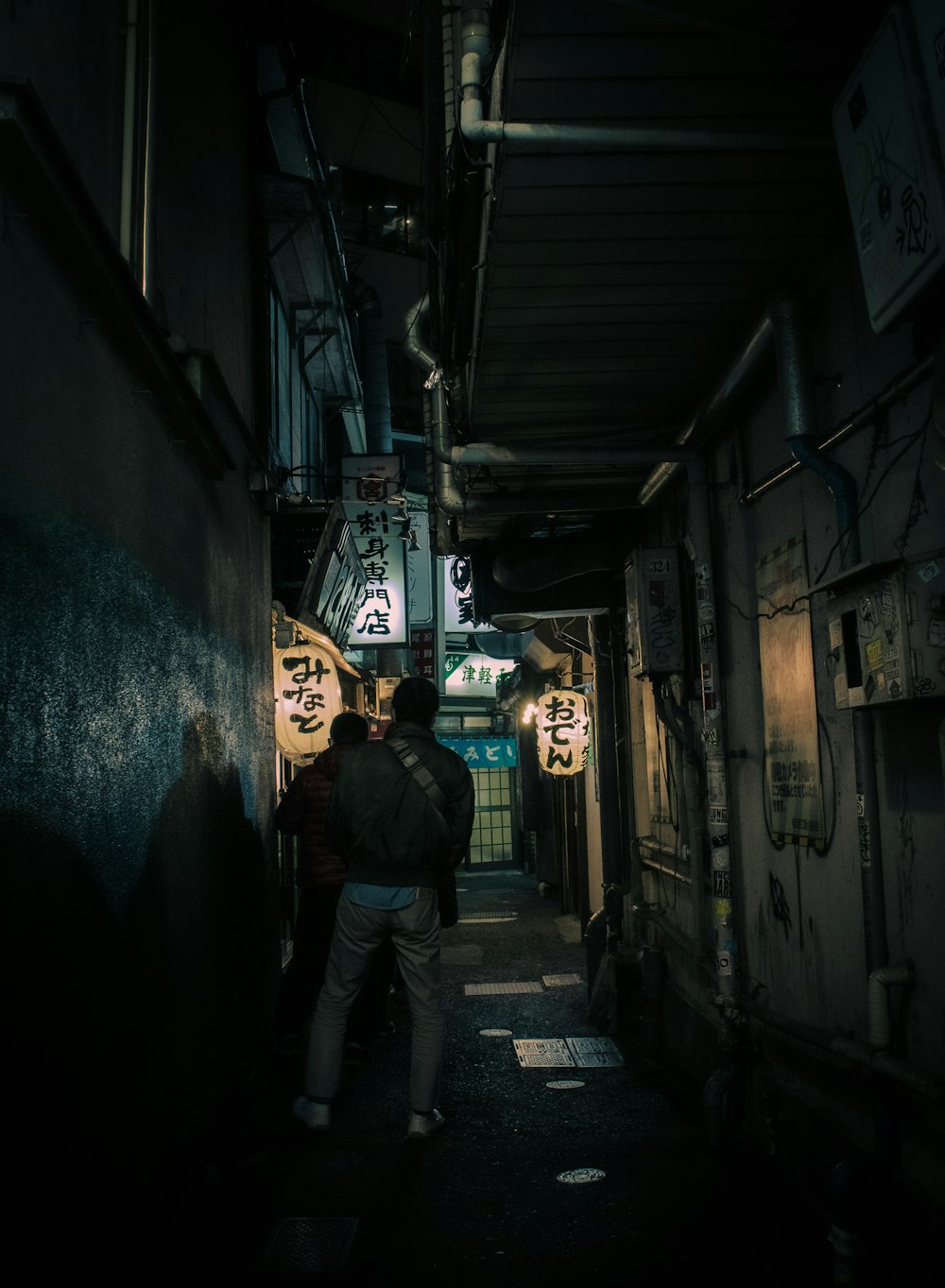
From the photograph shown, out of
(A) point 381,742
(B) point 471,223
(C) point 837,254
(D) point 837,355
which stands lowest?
(A) point 381,742

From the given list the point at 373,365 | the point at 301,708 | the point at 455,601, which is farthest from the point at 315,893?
the point at 455,601

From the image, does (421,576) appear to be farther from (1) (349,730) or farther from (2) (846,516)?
(2) (846,516)

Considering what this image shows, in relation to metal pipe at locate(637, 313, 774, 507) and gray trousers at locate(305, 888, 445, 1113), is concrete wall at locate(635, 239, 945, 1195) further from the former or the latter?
gray trousers at locate(305, 888, 445, 1113)

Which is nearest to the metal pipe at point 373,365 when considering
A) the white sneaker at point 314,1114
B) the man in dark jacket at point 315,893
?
the man in dark jacket at point 315,893

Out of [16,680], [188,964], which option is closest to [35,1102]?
[16,680]

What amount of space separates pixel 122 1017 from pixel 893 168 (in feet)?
16.7

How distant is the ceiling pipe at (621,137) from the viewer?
4539 millimetres

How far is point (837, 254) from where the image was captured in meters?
5.55

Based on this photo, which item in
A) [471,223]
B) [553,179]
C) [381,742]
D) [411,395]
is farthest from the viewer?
[411,395]

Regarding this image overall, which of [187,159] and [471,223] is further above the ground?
[187,159]

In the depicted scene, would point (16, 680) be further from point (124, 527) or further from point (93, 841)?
point (124, 527)

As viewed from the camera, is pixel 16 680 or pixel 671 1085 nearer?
pixel 16 680

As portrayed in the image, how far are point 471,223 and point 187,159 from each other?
2.85 metres

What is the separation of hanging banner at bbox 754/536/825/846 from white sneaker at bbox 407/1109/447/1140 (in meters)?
3.28
